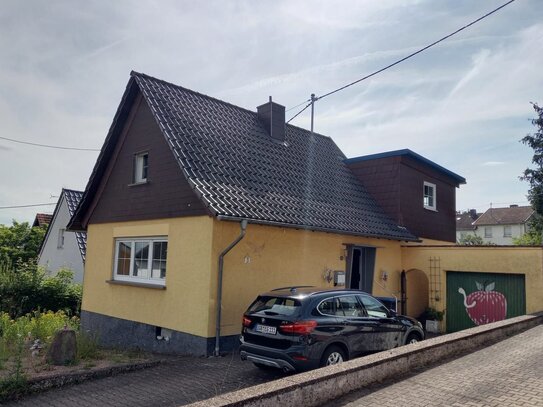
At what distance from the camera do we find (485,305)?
14.2 metres

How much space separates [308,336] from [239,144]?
7259mm

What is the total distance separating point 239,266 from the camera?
1034 centimetres

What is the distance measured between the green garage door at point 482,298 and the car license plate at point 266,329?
31.4ft

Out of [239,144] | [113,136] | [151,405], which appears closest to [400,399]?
[151,405]

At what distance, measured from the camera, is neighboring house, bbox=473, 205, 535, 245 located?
5897 centimetres

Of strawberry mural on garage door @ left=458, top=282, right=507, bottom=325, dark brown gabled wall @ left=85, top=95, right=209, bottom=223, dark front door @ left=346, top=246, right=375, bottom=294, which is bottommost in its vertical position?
strawberry mural on garage door @ left=458, top=282, right=507, bottom=325

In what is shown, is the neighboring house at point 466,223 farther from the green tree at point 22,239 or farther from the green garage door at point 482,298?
the green tree at point 22,239

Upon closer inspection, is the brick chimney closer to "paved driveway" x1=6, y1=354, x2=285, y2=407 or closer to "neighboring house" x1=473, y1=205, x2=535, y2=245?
"paved driveway" x1=6, y1=354, x2=285, y2=407

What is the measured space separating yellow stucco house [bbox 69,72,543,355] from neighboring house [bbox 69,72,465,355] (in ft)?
0.14

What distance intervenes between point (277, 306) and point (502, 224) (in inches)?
2381

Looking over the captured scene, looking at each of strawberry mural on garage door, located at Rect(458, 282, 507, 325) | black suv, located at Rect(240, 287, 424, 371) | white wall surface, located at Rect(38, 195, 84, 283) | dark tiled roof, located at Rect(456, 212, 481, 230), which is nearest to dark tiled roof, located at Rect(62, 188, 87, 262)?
white wall surface, located at Rect(38, 195, 84, 283)

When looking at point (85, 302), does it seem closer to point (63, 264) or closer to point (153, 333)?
point (153, 333)

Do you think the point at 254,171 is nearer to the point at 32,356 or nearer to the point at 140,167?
the point at 140,167

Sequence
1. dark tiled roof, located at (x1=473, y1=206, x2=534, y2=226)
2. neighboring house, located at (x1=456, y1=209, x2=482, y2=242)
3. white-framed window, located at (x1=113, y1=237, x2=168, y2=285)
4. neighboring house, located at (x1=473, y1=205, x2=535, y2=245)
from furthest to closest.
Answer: neighboring house, located at (x1=456, y1=209, x2=482, y2=242) → dark tiled roof, located at (x1=473, y1=206, x2=534, y2=226) → neighboring house, located at (x1=473, y1=205, x2=535, y2=245) → white-framed window, located at (x1=113, y1=237, x2=168, y2=285)
